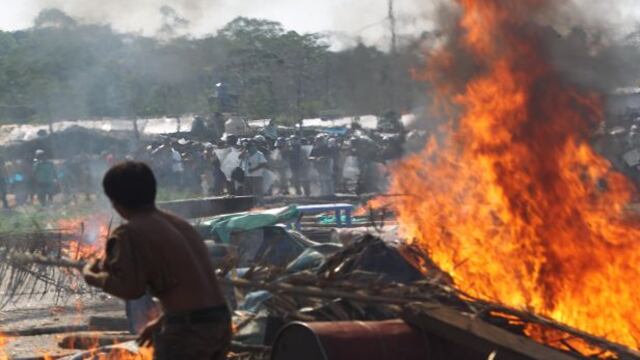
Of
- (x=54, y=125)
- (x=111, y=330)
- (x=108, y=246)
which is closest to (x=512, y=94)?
(x=111, y=330)

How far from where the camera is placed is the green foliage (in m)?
20.4

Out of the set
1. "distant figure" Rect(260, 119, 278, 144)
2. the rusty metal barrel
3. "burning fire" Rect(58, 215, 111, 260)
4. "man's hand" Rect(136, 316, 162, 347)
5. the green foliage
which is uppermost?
the green foliage

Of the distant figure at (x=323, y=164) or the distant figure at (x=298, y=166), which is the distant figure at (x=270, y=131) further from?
the distant figure at (x=323, y=164)

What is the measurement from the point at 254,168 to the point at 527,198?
14.0 m

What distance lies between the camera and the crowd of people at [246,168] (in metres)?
21.5

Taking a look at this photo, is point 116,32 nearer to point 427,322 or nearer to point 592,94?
point 592,94

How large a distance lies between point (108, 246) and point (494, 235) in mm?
3906

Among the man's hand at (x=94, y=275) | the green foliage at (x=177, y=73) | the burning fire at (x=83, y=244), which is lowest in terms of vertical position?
the burning fire at (x=83, y=244)

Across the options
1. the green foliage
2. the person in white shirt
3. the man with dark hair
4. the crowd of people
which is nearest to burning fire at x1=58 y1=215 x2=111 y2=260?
the man with dark hair

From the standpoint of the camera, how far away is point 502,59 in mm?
8453

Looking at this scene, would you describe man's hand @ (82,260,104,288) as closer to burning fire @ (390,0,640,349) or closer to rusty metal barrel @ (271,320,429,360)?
rusty metal barrel @ (271,320,429,360)

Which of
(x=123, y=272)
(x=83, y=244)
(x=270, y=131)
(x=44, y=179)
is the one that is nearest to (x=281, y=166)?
(x=270, y=131)

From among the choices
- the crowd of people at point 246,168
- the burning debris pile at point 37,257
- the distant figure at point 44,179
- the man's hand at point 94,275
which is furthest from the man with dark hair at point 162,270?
the distant figure at point 44,179

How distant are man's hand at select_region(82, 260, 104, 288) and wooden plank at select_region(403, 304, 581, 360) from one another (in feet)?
6.63
